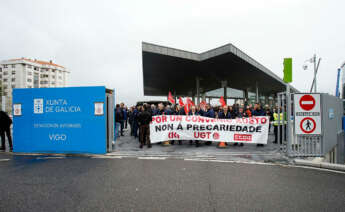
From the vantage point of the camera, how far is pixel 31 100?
8.11 metres

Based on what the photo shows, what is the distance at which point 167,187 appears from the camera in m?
4.07

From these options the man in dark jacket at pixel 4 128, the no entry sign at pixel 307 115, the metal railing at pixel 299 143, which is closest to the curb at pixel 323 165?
the metal railing at pixel 299 143

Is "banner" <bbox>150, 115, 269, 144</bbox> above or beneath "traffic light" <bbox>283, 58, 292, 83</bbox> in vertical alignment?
beneath

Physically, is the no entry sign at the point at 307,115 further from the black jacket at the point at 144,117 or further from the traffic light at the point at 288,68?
the black jacket at the point at 144,117

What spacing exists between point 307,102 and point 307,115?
41 centimetres

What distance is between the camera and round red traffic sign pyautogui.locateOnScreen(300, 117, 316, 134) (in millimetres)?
6543

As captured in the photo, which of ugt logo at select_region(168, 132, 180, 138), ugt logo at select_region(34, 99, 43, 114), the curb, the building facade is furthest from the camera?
the building facade

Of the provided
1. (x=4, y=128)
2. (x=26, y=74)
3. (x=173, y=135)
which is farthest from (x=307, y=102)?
(x=26, y=74)

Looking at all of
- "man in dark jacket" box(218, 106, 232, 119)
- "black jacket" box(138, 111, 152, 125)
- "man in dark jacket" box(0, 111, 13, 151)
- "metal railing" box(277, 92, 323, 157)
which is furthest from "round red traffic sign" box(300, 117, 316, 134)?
"man in dark jacket" box(0, 111, 13, 151)

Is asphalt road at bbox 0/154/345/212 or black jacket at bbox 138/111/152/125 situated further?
black jacket at bbox 138/111/152/125

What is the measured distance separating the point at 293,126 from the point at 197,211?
4.99m

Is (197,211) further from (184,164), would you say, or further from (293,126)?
(293,126)

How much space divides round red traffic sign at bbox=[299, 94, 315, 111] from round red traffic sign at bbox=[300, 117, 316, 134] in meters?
0.34

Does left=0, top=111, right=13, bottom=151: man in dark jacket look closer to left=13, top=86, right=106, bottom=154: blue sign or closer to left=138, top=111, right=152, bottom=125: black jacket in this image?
left=13, top=86, right=106, bottom=154: blue sign
